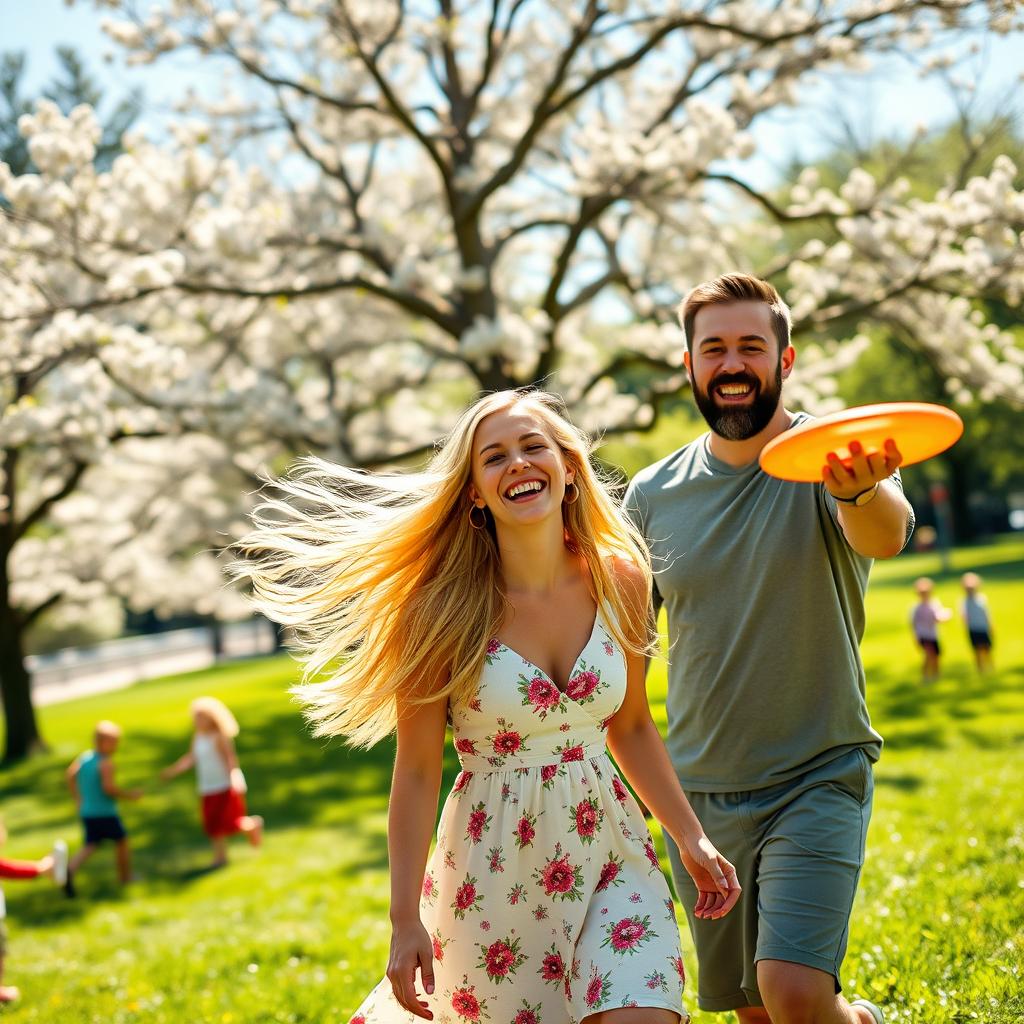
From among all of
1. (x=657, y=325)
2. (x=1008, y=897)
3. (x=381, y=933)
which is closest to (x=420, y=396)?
(x=657, y=325)

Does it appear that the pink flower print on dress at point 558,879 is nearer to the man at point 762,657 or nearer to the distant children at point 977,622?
the man at point 762,657

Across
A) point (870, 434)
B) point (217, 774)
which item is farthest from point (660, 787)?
point (217, 774)

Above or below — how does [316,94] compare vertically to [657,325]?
above

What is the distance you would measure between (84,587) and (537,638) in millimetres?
22239

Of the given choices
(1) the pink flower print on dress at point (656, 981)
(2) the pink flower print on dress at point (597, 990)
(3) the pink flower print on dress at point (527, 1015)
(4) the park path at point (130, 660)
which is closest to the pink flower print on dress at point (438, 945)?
(3) the pink flower print on dress at point (527, 1015)

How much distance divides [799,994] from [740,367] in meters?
1.77

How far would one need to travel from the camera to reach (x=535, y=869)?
3.23 m

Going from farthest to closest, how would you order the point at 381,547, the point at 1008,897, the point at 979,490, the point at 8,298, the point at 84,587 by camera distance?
the point at 979,490 → the point at 84,587 → the point at 8,298 → the point at 1008,897 → the point at 381,547

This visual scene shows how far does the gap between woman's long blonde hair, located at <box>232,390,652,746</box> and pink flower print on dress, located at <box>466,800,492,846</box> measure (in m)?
0.30

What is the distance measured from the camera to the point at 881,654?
70.5 feet

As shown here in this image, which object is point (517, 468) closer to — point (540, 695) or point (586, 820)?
point (540, 695)

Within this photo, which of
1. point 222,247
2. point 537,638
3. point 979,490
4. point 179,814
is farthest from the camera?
point 979,490

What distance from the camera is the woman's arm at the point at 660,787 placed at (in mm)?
3361

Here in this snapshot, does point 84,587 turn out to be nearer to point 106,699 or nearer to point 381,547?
point 106,699
